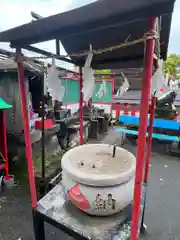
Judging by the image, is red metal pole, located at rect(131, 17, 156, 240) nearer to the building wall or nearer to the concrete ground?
the concrete ground

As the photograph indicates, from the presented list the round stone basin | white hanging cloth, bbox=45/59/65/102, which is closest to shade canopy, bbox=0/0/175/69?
white hanging cloth, bbox=45/59/65/102

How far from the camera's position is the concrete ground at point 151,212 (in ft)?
7.45

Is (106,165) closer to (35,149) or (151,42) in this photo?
(151,42)

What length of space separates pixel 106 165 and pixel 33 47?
1507 mm

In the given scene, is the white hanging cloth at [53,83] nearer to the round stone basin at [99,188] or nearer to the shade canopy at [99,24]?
the shade canopy at [99,24]

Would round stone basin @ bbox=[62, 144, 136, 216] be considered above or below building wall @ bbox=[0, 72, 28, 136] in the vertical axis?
below

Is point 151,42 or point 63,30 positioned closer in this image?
point 151,42

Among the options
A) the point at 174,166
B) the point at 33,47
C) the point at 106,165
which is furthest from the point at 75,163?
the point at 174,166

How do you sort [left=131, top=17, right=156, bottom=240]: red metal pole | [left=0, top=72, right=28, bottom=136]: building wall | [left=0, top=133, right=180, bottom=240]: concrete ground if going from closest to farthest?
1. [left=131, top=17, right=156, bottom=240]: red metal pole
2. [left=0, top=133, right=180, bottom=240]: concrete ground
3. [left=0, top=72, right=28, bottom=136]: building wall

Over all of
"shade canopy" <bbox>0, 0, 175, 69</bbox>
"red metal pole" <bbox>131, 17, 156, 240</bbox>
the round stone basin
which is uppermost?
"shade canopy" <bbox>0, 0, 175, 69</bbox>

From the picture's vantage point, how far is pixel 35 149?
4.30m

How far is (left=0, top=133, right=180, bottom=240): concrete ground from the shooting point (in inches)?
89.4

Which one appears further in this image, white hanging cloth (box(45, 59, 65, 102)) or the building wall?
the building wall

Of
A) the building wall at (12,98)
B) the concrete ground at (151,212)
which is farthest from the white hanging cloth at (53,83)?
the building wall at (12,98)
